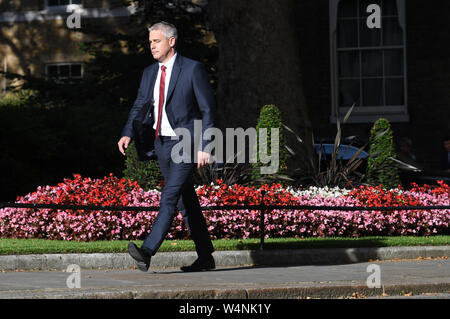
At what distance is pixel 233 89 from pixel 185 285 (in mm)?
8255

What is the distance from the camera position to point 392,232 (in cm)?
1249

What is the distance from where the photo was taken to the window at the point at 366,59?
23.9 m

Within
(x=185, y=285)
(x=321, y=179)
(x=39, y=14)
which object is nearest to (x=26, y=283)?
(x=185, y=285)

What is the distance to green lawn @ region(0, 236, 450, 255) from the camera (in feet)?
33.8

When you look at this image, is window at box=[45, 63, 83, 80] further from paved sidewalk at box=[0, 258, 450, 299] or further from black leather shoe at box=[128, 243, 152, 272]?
black leather shoe at box=[128, 243, 152, 272]

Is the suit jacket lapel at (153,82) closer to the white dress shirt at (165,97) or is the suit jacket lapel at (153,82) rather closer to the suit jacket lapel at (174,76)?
the white dress shirt at (165,97)

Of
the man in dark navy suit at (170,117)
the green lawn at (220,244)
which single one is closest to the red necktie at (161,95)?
the man in dark navy suit at (170,117)

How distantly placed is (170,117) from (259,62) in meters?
7.33

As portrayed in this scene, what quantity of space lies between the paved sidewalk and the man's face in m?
2.14

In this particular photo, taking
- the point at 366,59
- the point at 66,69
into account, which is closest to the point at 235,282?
the point at 366,59

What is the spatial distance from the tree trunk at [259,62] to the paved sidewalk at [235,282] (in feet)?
19.8

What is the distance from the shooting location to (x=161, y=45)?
869 cm

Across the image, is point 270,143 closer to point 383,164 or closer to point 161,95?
point 383,164

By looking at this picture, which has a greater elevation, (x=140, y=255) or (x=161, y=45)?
(x=161, y=45)
